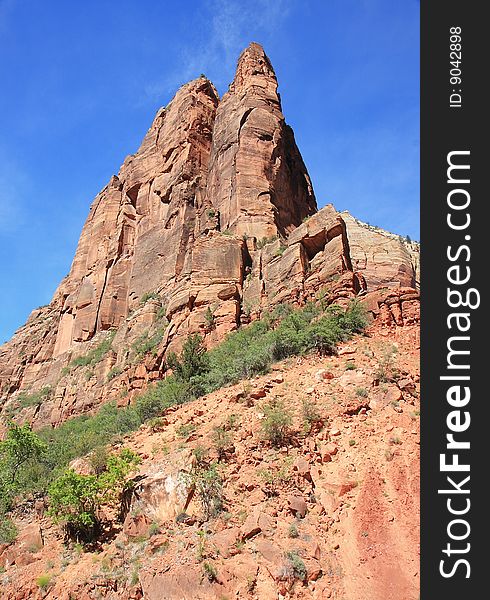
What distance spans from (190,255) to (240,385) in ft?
58.3

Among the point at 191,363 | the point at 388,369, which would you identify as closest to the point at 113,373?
the point at 191,363

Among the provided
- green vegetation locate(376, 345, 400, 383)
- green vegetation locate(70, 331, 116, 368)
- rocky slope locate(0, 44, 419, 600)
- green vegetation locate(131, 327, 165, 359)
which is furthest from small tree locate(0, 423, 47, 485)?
green vegetation locate(70, 331, 116, 368)

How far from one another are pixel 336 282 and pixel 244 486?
1236 centimetres

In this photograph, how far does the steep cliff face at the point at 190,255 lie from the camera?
26969 mm

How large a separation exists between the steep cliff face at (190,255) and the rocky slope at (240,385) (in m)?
0.15

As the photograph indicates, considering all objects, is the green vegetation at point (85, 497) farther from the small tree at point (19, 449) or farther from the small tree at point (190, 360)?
the small tree at point (190, 360)

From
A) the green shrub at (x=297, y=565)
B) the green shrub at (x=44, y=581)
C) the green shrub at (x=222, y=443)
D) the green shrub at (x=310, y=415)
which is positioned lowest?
Answer: the green shrub at (x=44, y=581)

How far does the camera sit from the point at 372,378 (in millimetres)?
15836

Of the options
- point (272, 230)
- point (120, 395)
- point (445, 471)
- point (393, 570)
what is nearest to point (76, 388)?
point (120, 395)

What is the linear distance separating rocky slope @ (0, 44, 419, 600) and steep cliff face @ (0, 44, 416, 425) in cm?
15

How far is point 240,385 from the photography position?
18.4m

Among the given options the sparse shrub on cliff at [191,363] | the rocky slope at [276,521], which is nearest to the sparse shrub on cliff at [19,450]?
the rocky slope at [276,521]

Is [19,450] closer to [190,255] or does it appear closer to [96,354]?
[190,255]

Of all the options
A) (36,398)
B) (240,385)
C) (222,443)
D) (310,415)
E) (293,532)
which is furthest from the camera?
(36,398)
